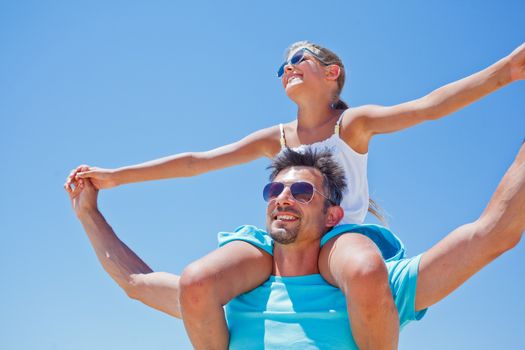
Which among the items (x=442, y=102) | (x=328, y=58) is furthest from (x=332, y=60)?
(x=442, y=102)

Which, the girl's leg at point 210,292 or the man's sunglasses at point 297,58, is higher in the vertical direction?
the man's sunglasses at point 297,58

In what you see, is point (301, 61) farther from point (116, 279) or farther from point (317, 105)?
point (116, 279)

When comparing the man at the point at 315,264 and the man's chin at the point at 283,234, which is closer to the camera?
the man at the point at 315,264

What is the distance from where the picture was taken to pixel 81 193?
6.80 metres

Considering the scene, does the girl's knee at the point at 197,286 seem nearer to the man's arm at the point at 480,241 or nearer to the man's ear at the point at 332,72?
the man's arm at the point at 480,241

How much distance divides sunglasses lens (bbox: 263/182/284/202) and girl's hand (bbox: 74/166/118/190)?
6.66ft

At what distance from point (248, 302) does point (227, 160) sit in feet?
6.86

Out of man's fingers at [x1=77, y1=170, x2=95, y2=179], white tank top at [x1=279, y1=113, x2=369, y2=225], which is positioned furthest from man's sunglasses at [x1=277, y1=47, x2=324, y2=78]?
man's fingers at [x1=77, y1=170, x2=95, y2=179]

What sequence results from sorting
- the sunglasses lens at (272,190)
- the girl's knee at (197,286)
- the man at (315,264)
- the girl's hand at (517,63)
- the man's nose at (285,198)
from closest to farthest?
1. the man at (315,264)
2. the girl's hand at (517,63)
3. the girl's knee at (197,286)
4. the man's nose at (285,198)
5. the sunglasses lens at (272,190)

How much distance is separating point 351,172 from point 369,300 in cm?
204

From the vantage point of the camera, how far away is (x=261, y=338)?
15.3 ft

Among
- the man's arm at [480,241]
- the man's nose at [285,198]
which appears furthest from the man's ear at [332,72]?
the man's arm at [480,241]

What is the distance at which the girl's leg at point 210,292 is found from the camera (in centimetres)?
463

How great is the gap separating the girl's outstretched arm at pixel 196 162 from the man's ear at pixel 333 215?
1.33 m
